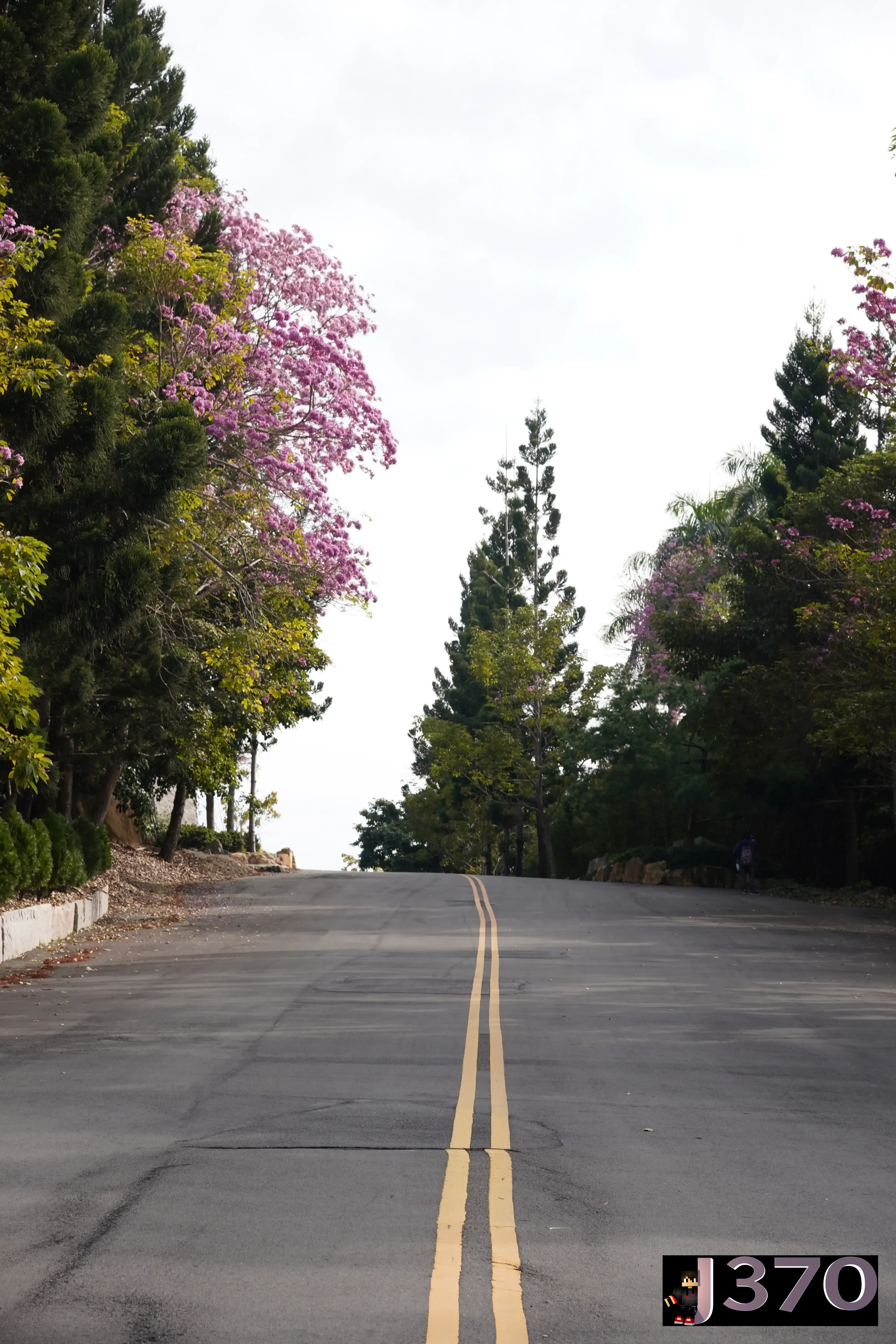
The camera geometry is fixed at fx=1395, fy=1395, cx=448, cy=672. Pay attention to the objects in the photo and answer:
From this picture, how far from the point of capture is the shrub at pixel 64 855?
2423cm

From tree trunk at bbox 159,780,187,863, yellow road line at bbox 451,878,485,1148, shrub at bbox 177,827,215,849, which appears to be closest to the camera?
yellow road line at bbox 451,878,485,1148

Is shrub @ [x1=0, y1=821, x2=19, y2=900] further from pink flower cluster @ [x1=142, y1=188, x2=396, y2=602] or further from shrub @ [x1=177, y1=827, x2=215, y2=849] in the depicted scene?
shrub @ [x1=177, y1=827, x2=215, y2=849]

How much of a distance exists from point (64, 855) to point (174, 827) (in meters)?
16.0

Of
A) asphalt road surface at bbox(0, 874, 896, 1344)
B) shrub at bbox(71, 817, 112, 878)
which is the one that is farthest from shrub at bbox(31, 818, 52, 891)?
asphalt road surface at bbox(0, 874, 896, 1344)

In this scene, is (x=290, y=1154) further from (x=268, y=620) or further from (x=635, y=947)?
(x=268, y=620)

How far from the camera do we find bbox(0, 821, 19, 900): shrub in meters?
20.1

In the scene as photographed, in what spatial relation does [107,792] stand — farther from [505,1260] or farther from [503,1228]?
[505,1260]

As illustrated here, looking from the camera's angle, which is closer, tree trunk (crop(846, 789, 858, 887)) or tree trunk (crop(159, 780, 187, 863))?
tree trunk (crop(846, 789, 858, 887))

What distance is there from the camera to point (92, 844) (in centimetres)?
2838

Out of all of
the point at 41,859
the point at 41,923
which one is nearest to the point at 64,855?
the point at 41,859

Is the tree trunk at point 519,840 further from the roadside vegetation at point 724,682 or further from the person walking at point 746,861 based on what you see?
the person walking at point 746,861

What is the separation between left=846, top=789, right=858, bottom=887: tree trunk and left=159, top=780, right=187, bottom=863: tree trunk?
18731 mm

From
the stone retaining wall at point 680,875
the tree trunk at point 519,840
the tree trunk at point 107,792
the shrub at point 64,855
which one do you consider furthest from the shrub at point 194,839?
the shrub at point 64,855

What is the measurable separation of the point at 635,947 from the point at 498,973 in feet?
13.0
